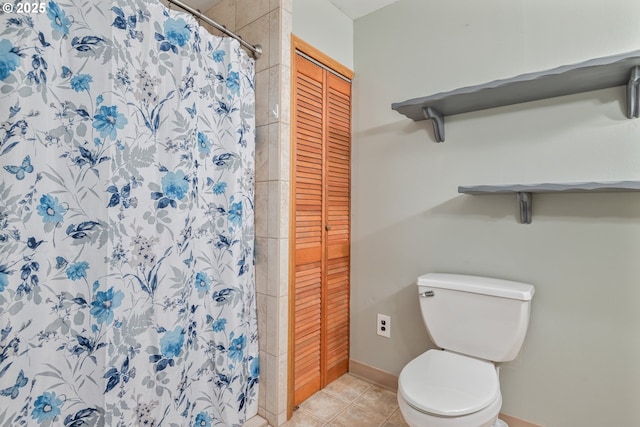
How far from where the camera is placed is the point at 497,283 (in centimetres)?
143

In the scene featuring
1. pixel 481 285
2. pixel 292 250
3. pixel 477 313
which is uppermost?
pixel 292 250

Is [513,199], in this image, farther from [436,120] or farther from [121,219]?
[121,219]

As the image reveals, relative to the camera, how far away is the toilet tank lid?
1318 mm

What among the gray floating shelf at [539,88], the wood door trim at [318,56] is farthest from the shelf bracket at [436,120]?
the wood door trim at [318,56]

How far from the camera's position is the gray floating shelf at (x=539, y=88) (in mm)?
1146

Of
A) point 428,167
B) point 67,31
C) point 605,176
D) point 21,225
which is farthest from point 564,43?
point 21,225

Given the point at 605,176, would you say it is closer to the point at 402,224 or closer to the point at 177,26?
the point at 402,224

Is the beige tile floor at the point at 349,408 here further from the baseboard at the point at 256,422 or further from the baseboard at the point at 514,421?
the baseboard at the point at 514,421

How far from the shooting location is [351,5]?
1.91 metres

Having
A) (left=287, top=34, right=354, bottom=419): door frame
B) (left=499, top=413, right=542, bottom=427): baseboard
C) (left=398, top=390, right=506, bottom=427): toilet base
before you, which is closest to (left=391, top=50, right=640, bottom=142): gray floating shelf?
(left=287, top=34, right=354, bottom=419): door frame

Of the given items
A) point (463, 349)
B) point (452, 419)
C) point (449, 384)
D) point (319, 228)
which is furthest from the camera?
point (319, 228)

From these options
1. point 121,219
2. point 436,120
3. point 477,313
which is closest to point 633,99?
point 436,120

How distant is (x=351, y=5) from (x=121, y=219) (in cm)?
175

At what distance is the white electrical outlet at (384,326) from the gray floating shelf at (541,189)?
0.89 metres
